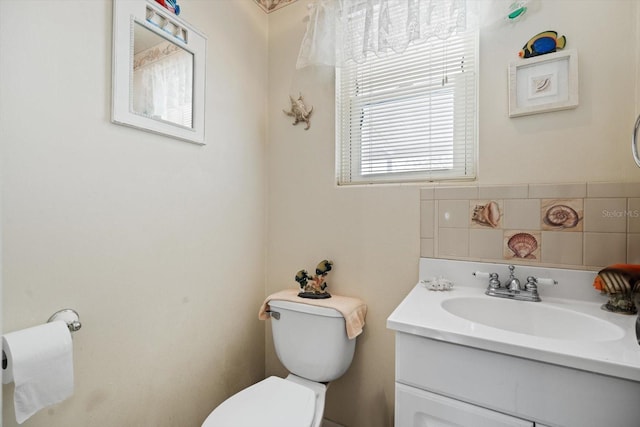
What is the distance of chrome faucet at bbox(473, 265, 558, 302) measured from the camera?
3.48 ft

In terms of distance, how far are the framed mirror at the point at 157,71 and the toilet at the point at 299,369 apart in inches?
36.4

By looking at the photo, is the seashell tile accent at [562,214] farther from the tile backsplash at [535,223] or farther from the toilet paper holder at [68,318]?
the toilet paper holder at [68,318]

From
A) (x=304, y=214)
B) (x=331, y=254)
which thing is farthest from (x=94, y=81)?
(x=331, y=254)

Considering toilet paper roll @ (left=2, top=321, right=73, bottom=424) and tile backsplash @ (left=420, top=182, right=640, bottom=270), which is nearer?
toilet paper roll @ (left=2, top=321, right=73, bottom=424)

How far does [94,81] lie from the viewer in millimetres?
950

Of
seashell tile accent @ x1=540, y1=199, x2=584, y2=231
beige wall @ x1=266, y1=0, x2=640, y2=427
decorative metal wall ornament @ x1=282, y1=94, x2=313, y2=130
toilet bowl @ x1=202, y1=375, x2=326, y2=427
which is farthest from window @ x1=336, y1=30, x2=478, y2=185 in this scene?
toilet bowl @ x1=202, y1=375, x2=326, y2=427

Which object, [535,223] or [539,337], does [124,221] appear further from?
[535,223]

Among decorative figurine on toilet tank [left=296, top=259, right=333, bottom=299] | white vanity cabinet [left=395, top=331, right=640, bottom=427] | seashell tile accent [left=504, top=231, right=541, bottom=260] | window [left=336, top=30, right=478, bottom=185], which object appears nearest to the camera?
white vanity cabinet [left=395, top=331, right=640, bottom=427]

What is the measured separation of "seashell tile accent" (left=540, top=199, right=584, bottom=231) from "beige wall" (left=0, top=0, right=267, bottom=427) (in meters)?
1.33

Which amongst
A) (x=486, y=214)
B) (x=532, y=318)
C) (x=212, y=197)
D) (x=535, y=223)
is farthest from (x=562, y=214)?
(x=212, y=197)

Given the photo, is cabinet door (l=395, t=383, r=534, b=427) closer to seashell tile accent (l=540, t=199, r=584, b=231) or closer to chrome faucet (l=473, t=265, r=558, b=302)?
chrome faucet (l=473, t=265, r=558, b=302)

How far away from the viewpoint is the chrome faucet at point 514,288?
1060mm

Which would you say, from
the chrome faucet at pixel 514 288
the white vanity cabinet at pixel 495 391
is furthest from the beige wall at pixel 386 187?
the white vanity cabinet at pixel 495 391

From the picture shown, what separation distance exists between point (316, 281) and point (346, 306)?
8.9 inches
